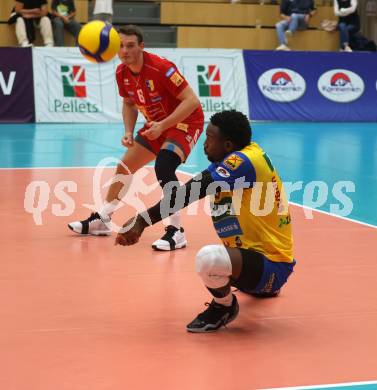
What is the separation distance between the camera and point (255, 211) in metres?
5.39

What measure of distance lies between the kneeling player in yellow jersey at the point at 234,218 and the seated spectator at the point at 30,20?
15492 millimetres

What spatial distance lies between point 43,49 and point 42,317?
1410cm

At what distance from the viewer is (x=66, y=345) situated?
16.2 feet

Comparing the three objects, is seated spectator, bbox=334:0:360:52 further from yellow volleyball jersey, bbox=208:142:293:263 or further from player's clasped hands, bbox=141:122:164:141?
yellow volleyball jersey, bbox=208:142:293:263

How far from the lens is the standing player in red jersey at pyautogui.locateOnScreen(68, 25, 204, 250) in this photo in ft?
24.7

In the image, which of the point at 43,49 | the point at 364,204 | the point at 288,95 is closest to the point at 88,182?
the point at 364,204

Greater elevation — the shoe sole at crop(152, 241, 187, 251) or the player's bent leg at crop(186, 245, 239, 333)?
the player's bent leg at crop(186, 245, 239, 333)

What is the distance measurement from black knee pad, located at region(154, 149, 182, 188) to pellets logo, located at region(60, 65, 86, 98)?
38.2 ft

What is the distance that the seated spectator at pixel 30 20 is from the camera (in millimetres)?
20031

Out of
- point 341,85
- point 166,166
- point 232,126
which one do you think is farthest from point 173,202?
point 341,85

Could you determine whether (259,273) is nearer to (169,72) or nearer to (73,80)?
(169,72)

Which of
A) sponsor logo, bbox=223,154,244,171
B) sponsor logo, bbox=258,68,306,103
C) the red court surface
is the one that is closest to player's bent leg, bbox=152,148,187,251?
the red court surface

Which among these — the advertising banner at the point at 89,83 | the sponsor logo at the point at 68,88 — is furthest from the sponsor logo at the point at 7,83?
the sponsor logo at the point at 68,88

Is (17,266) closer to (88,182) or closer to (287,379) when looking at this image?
(287,379)
